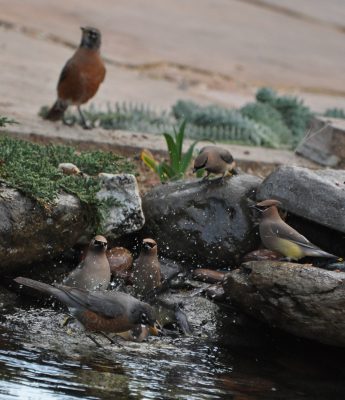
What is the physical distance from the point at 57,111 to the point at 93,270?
3749 mm

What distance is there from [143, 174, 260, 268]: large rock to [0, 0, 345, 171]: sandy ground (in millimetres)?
2571

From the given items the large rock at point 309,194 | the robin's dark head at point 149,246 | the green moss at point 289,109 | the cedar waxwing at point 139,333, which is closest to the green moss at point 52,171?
the robin's dark head at point 149,246

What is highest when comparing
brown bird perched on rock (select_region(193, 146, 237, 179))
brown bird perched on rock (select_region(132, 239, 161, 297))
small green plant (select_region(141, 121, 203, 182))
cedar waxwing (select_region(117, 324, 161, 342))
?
brown bird perched on rock (select_region(193, 146, 237, 179))

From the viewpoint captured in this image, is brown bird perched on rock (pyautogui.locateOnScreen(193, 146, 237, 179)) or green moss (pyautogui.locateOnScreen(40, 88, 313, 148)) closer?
brown bird perched on rock (pyautogui.locateOnScreen(193, 146, 237, 179))

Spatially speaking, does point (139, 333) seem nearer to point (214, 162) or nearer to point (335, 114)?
point (214, 162)

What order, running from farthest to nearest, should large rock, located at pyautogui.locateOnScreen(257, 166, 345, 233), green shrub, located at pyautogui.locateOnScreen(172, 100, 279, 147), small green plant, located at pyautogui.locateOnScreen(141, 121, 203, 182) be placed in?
green shrub, located at pyautogui.locateOnScreen(172, 100, 279, 147) < small green plant, located at pyautogui.locateOnScreen(141, 121, 203, 182) < large rock, located at pyautogui.locateOnScreen(257, 166, 345, 233)

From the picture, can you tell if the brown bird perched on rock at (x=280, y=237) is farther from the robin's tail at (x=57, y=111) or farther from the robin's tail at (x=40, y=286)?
the robin's tail at (x=57, y=111)

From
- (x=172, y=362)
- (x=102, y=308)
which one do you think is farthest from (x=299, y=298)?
(x=102, y=308)

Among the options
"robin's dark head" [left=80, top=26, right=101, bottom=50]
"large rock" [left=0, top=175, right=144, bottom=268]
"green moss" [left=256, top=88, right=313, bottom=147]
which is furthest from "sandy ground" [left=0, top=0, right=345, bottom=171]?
"large rock" [left=0, top=175, right=144, bottom=268]

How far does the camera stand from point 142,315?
670 cm

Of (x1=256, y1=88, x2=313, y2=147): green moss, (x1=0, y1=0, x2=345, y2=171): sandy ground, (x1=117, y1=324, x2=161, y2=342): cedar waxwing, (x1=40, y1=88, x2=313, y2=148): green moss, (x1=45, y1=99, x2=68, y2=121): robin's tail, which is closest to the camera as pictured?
(x1=117, y1=324, x2=161, y2=342): cedar waxwing

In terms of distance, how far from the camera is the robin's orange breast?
10.9 m

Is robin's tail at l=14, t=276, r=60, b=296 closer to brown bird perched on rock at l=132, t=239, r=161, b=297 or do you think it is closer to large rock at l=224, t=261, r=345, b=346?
brown bird perched on rock at l=132, t=239, r=161, b=297

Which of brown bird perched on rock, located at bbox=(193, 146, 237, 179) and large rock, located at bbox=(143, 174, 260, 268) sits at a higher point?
brown bird perched on rock, located at bbox=(193, 146, 237, 179)
